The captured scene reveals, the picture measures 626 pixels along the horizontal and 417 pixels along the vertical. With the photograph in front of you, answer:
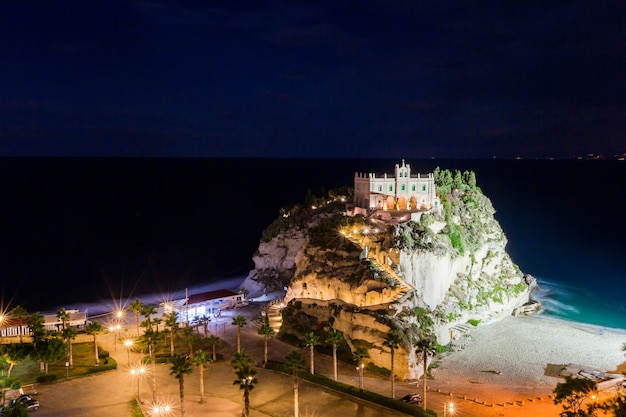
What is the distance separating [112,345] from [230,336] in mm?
13195

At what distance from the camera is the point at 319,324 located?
58781 mm

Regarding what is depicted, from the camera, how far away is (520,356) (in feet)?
193

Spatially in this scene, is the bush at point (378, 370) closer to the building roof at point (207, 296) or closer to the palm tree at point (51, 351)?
the building roof at point (207, 296)

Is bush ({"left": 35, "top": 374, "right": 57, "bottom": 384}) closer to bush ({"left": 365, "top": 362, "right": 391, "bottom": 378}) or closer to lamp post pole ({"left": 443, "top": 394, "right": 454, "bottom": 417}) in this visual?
bush ({"left": 365, "top": 362, "right": 391, "bottom": 378})

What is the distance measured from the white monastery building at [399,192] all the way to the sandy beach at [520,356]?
19486 mm

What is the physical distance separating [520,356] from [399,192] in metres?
Answer: 27.5

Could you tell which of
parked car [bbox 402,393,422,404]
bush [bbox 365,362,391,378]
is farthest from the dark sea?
parked car [bbox 402,393,422,404]

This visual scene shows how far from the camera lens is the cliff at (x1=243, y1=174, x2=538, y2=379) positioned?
5431 centimetres

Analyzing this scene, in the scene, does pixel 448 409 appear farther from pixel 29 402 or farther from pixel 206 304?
pixel 206 304

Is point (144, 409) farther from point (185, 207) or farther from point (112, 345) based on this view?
point (185, 207)

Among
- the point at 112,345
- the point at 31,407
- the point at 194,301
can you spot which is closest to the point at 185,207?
the point at 194,301

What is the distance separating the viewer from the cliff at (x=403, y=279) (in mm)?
54312

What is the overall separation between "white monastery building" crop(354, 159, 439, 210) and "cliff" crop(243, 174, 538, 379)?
296 cm

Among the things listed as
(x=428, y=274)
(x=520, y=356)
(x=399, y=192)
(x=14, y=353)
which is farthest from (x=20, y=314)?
(x=520, y=356)
